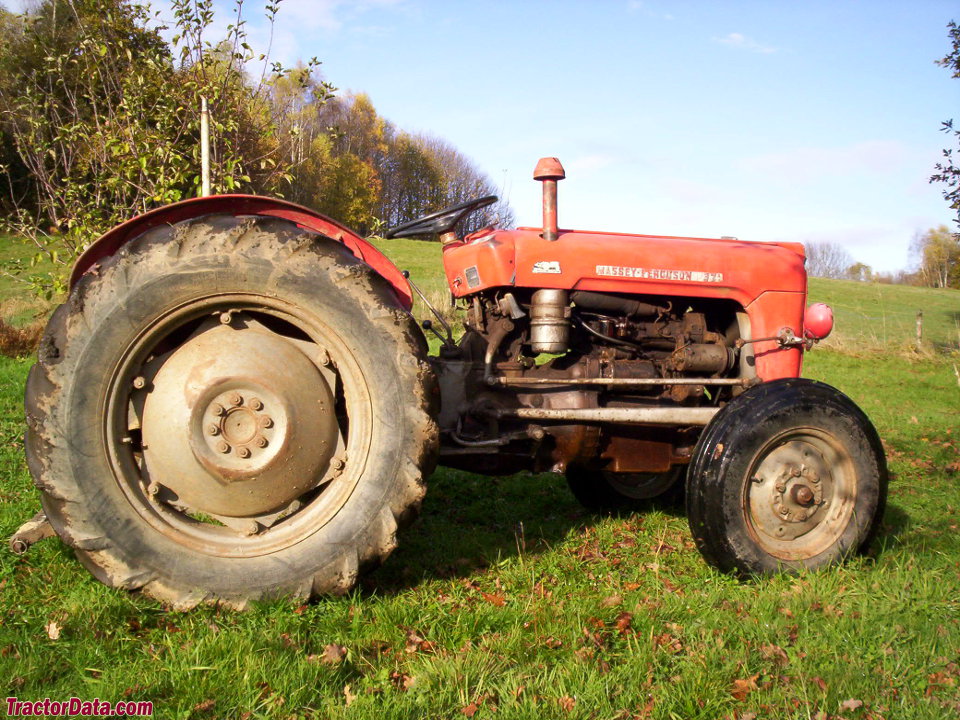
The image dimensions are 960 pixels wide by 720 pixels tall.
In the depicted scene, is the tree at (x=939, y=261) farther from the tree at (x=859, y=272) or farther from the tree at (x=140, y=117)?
the tree at (x=140, y=117)

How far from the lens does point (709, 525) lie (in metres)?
3.43

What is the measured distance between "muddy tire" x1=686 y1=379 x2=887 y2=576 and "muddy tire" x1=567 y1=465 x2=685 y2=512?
50.8 inches

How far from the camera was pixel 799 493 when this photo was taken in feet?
11.6

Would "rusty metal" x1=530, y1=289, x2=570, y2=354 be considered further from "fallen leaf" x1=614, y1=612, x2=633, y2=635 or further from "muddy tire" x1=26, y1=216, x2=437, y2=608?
"fallen leaf" x1=614, y1=612, x2=633, y2=635

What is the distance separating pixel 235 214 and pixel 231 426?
90 centimetres

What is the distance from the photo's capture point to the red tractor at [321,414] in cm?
274

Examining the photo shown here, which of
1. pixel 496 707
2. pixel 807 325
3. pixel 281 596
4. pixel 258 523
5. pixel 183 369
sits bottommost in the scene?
pixel 496 707

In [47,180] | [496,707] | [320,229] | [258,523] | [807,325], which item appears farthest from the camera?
[47,180]

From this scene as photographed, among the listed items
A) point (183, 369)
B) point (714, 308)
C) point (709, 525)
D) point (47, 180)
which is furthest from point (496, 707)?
point (47, 180)

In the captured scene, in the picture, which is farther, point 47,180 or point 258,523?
point 47,180

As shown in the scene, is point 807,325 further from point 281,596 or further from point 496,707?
point 281,596

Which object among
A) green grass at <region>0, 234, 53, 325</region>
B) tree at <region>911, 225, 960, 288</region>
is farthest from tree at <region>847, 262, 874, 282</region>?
green grass at <region>0, 234, 53, 325</region>

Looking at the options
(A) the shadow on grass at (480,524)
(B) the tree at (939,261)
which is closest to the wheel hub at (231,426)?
(A) the shadow on grass at (480,524)

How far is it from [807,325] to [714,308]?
525 mm
